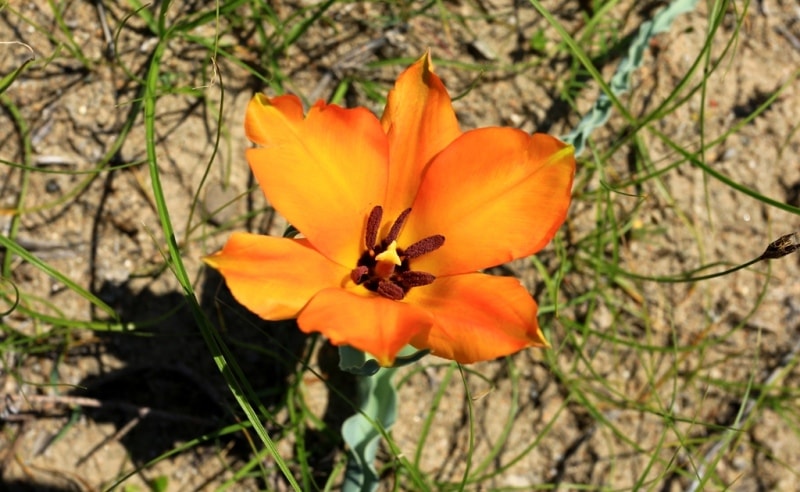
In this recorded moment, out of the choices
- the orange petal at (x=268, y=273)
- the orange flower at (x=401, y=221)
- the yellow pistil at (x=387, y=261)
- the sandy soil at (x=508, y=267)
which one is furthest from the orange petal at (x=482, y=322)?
the sandy soil at (x=508, y=267)

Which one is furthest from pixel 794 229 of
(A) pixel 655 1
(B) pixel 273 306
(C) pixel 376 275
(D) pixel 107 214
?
(D) pixel 107 214

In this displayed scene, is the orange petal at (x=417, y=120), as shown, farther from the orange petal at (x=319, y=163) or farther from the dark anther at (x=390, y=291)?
the dark anther at (x=390, y=291)

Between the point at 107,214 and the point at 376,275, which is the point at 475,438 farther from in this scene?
the point at 107,214

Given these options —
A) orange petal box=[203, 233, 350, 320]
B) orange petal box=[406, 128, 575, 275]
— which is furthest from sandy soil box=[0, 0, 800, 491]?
orange petal box=[203, 233, 350, 320]

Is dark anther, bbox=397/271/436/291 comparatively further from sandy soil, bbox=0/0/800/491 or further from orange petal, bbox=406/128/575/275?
sandy soil, bbox=0/0/800/491

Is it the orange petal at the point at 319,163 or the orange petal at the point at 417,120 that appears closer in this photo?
the orange petal at the point at 319,163
